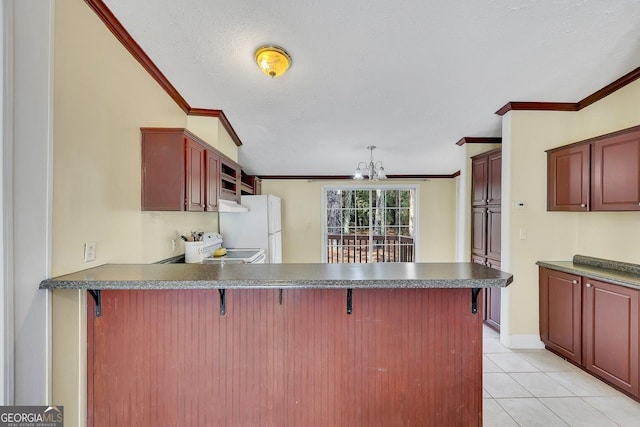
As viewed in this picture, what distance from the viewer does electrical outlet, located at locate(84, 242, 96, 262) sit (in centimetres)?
158

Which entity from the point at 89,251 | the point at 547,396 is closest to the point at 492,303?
→ the point at 547,396

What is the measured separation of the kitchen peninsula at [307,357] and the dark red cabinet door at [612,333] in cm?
142

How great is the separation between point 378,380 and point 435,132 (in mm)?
3074

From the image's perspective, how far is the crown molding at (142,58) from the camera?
1657mm

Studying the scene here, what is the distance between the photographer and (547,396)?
2176 millimetres

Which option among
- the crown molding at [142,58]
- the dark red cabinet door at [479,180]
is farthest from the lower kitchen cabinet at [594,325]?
the crown molding at [142,58]

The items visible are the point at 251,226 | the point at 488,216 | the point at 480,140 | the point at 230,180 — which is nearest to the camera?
the point at 230,180

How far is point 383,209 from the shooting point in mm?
5816

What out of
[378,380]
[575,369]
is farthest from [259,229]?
[575,369]

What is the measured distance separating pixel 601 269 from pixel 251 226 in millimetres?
3869

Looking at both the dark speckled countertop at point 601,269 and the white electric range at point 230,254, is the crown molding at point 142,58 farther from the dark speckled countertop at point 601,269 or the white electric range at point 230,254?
the dark speckled countertop at point 601,269

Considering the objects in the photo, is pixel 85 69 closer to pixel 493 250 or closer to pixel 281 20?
pixel 281 20

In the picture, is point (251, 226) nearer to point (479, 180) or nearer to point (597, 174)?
point (479, 180)
